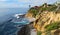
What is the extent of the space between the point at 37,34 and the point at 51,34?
178 inches

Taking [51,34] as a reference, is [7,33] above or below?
below

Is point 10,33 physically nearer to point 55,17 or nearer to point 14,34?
point 14,34

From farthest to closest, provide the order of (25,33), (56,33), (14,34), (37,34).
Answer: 1. (14,34)
2. (25,33)
3. (37,34)
4. (56,33)

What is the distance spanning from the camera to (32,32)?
16359mm

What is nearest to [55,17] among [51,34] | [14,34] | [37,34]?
[37,34]

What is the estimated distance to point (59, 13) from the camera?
17688 millimetres

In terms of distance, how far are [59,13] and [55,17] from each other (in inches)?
18.7

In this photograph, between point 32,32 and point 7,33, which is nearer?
point 32,32

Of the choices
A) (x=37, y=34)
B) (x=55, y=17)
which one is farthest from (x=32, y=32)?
(x=55, y=17)

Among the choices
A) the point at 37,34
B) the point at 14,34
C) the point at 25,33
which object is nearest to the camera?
the point at 37,34

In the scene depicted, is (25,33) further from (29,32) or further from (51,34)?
(51,34)

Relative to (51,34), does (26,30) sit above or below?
below

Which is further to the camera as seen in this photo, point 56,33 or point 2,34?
point 2,34

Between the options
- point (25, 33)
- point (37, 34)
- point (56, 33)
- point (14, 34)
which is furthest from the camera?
point (14, 34)
